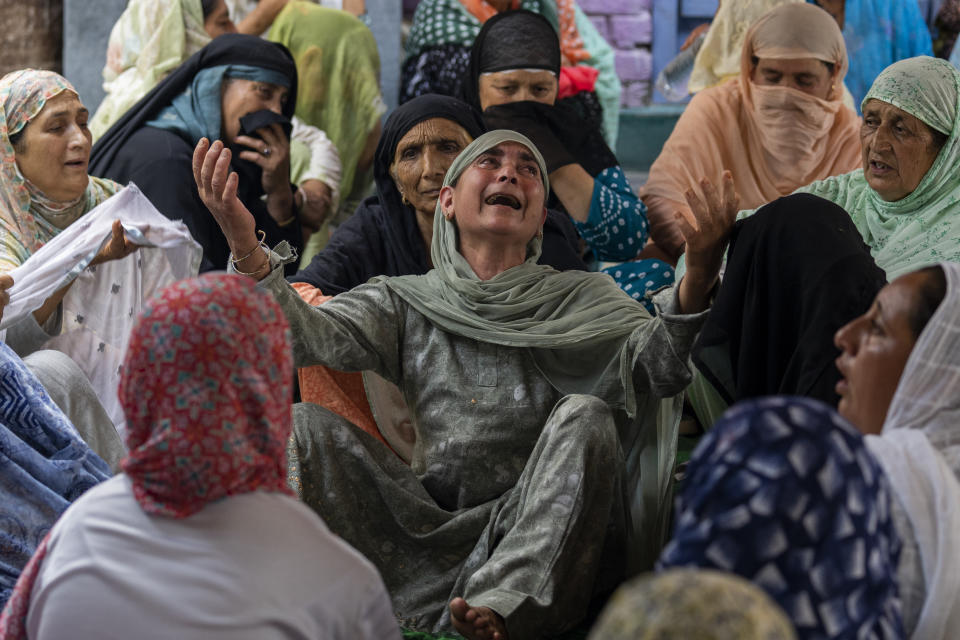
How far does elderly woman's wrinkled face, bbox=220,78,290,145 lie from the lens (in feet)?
16.8

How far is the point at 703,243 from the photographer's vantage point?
9.81ft

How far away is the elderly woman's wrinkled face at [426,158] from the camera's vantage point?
13.3 feet

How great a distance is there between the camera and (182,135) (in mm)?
5031

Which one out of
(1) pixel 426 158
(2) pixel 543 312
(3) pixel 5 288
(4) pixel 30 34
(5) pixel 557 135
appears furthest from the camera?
(4) pixel 30 34

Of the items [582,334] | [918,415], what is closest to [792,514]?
[918,415]

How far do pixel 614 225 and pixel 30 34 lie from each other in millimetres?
3493

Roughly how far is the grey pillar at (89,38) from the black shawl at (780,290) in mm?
4123

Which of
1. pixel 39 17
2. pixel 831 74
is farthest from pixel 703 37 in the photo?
pixel 39 17

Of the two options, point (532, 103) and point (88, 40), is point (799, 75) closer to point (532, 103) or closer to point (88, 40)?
point (532, 103)

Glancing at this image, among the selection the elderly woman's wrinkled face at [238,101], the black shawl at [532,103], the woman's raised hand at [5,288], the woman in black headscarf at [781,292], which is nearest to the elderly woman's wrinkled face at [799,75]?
the black shawl at [532,103]

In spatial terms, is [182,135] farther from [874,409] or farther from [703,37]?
[874,409]

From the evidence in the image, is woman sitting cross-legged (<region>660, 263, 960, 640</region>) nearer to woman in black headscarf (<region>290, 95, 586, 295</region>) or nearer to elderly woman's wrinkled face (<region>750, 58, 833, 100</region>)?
woman in black headscarf (<region>290, 95, 586, 295</region>)

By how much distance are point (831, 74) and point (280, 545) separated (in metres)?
3.76

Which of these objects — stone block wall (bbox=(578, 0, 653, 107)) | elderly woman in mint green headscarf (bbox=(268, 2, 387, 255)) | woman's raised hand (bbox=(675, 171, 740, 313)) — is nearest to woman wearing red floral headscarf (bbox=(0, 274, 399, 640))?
woman's raised hand (bbox=(675, 171, 740, 313))
